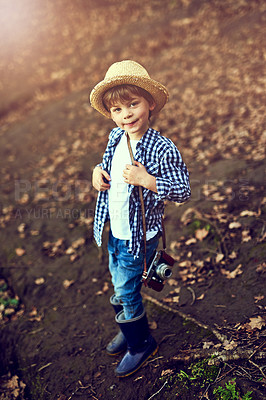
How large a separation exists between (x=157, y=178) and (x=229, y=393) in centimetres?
188

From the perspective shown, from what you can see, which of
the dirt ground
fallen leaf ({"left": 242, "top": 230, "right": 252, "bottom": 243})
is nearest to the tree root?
the dirt ground

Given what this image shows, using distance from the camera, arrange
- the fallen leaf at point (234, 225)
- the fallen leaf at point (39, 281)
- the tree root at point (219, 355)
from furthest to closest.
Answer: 1. the fallen leaf at point (39, 281)
2. the fallen leaf at point (234, 225)
3. the tree root at point (219, 355)

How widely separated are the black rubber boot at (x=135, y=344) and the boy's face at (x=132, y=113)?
1840 millimetres

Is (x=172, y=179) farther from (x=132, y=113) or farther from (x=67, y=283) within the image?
(x=67, y=283)

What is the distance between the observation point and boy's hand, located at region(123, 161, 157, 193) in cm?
264

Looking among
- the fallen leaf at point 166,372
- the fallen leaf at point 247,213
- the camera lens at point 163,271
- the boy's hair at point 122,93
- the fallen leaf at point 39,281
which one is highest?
the boy's hair at point 122,93

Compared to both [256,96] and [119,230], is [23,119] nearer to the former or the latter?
[256,96]

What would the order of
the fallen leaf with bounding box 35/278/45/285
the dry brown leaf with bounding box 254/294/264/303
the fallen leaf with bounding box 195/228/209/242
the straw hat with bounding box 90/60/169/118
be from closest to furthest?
the straw hat with bounding box 90/60/169/118, the dry brown leaf with bounding box 254/294/264/303, the fallen leaf with bounding box 195/228/209/242, the fallen leaf with bounding box 35/278/45/285

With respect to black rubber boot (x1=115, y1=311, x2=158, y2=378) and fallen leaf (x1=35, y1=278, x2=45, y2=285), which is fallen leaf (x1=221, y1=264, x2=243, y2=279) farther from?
fallen leaf (x1=35, y1=278, x2=45, y2=285)

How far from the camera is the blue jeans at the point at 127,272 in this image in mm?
3016

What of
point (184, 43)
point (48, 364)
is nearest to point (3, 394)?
point (48, 364)

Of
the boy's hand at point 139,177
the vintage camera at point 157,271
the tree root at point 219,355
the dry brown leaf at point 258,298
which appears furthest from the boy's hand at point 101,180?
the dry brown leaf at point 258,298

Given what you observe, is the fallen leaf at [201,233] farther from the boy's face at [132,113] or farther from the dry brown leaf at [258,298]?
the boy's face at [132,113]

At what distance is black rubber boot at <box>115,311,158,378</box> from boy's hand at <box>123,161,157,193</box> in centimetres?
140
